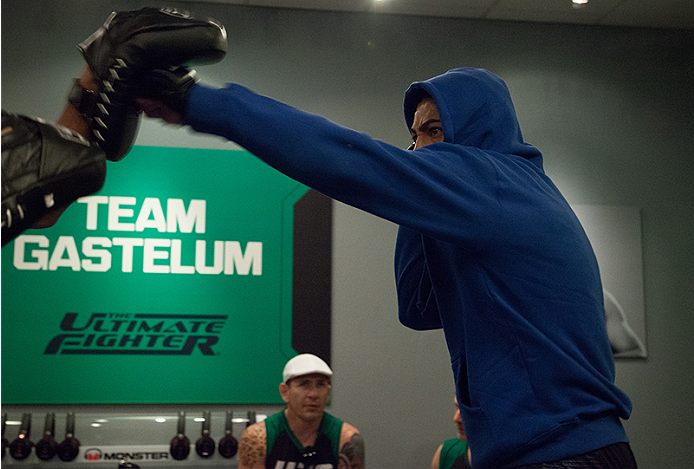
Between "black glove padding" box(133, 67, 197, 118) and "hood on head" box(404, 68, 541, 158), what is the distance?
0.51 meters

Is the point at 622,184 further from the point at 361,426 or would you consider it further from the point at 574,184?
the point at 361,426

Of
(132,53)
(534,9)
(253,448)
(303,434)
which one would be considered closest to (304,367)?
(303,434)

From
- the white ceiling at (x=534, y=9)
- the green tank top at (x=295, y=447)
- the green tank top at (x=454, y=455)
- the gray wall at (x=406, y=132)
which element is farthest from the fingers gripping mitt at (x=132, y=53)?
the white ceiling at (x=534, y=9)

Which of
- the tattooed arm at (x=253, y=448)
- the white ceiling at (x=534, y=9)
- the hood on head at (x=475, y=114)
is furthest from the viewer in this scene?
the white ceiling at (x=534, y=9)

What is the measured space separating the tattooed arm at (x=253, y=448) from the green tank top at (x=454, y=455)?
3.27ft

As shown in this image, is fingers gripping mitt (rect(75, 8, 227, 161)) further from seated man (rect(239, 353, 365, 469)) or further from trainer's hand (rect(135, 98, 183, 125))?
seated man (rect(239, 353, 365, 469))

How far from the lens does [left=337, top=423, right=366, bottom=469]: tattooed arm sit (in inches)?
143

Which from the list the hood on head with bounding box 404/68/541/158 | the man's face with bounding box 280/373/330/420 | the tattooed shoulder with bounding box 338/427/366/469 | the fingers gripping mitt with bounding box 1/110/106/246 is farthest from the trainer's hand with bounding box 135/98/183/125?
the tattooed shoulder with bounding box 338/427/366/469

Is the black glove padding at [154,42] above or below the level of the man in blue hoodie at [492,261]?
above

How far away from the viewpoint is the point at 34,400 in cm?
391

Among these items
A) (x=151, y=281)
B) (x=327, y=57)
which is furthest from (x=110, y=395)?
(x=327, y=57)

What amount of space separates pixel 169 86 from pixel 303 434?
283cm

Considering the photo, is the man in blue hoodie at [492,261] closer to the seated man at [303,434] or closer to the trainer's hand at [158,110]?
the trainer's hand at [158,110]

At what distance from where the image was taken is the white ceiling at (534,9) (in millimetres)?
4539
